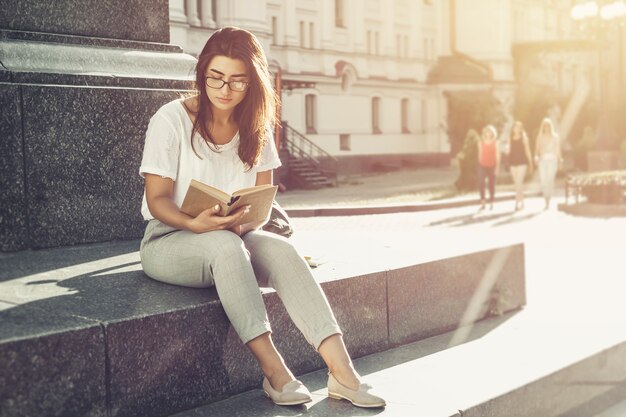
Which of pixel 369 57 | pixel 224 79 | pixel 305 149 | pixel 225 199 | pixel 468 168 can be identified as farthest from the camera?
pixel 369 57

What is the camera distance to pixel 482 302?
18.1 feet

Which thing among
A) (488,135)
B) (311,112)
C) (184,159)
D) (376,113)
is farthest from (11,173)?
(376,113)

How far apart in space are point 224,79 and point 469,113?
1604 inches

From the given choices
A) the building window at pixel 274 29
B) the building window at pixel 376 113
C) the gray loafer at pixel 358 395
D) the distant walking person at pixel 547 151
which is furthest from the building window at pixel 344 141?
the gray loafer at pixel 358 395

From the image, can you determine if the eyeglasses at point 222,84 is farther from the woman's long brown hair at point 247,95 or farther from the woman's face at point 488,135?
the woman's face at point 488,135

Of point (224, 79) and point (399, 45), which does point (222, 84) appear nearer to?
point (224, 79)

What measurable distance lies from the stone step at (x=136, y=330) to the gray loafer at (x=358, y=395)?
17.9 inches

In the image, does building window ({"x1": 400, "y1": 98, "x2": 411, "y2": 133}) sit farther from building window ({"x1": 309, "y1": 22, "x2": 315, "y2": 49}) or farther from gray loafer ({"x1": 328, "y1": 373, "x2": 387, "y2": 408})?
gray loafer ({"x1": 328, "y1": 373, "x2": 387, "y2": 408})

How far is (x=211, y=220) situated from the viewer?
3680 millimetres

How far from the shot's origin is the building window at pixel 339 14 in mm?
39491

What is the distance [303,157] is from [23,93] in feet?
89.0

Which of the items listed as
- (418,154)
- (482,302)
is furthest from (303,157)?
(482,302)

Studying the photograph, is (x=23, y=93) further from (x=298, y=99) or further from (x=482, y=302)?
(x=298, y=99)

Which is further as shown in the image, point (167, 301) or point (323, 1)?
point (323, 1)
